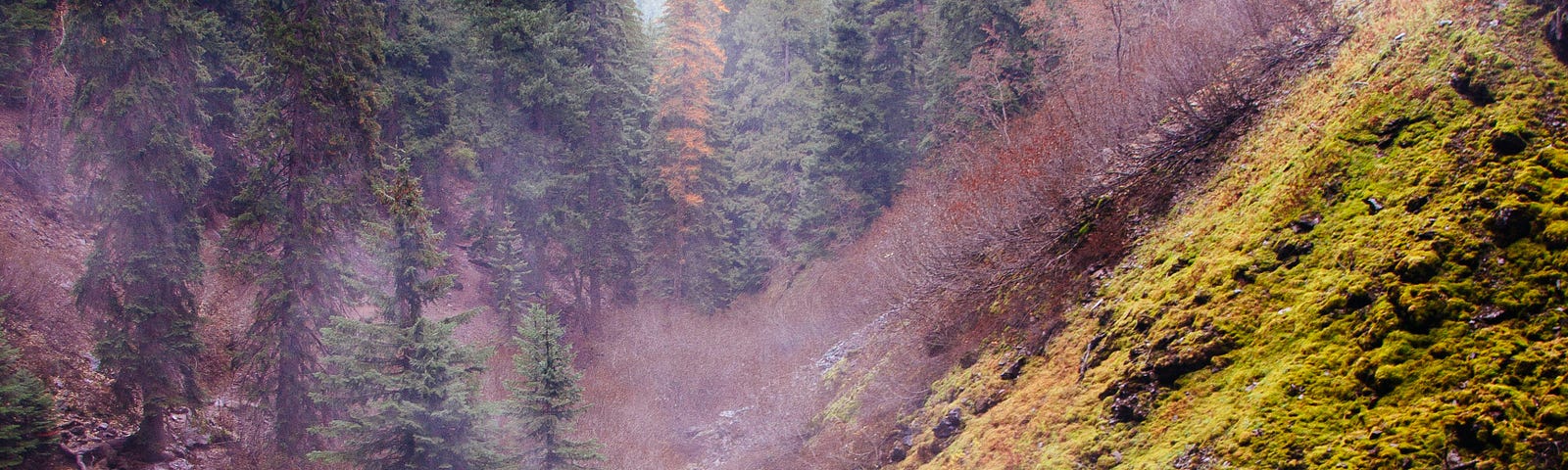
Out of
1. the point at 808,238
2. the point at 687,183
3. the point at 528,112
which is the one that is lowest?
the point at 808,238

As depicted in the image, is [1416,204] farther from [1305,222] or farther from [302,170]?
[302,170]

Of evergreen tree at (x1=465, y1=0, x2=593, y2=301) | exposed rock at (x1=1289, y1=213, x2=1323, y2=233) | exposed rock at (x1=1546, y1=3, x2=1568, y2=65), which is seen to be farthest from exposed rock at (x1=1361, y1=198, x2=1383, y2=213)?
evergreen tree at (x1=465, y1=0, x2=593, y2=301)

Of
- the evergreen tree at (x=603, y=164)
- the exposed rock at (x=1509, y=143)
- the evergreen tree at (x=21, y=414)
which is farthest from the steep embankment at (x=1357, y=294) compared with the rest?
the evergreen tree at (x=603, y=164)

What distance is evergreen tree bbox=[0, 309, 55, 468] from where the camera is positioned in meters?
12.1

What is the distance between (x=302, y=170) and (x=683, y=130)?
18.0 m

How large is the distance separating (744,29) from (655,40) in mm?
5424

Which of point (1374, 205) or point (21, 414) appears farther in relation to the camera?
point (21, 414)

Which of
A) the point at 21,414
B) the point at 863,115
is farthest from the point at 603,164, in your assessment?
the point at 21,414

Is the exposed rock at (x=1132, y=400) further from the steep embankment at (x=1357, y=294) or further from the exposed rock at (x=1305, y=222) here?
the exposed rock at (x=1305, y=222)

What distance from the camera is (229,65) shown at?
72.5 feet

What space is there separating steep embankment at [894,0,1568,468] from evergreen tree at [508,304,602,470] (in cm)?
803

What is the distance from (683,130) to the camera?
107 feet

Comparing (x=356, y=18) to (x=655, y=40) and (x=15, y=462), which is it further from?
(x=655, y=40)

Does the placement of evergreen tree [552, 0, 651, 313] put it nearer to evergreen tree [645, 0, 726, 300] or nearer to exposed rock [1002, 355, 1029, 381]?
evergreen tree [645, 0, 726, 300]
